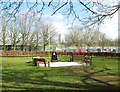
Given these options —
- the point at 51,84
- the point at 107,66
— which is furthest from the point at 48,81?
the point at 107,66

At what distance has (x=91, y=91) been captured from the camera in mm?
3568

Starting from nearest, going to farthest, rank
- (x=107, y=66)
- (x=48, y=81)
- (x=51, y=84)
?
(x=51, y=84) → (x=48, y=81) → (x=107, y=66)

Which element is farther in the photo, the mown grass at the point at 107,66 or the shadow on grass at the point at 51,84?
the mown grass at the point at 107,66

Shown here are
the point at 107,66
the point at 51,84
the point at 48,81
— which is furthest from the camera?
the point at 107,66

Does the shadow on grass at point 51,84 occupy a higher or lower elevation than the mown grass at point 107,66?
higher

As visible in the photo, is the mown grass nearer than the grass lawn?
No

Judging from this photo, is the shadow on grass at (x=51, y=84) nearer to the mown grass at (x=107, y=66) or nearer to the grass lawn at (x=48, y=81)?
the grass lawn at (x=48, y=81)

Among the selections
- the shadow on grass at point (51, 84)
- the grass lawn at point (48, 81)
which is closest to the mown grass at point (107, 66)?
the grass lawn at point (48, 81)

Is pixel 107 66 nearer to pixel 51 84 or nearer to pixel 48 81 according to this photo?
pixel 48 81

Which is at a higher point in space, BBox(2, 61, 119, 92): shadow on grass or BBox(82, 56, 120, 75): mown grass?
BBox(2, 61, 119, 92): shadow on grass

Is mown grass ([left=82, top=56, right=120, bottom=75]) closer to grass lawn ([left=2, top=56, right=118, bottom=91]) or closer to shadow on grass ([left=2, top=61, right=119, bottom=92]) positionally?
grass lawn ([left=2, top=56, right=118, bottom=91])

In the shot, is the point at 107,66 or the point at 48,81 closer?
the point at 48,81

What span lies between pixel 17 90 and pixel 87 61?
717cm

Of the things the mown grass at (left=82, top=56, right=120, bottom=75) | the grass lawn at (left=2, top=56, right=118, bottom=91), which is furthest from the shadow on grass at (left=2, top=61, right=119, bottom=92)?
the mown grass at (left=82, top=56, right=120, bottom=75)
